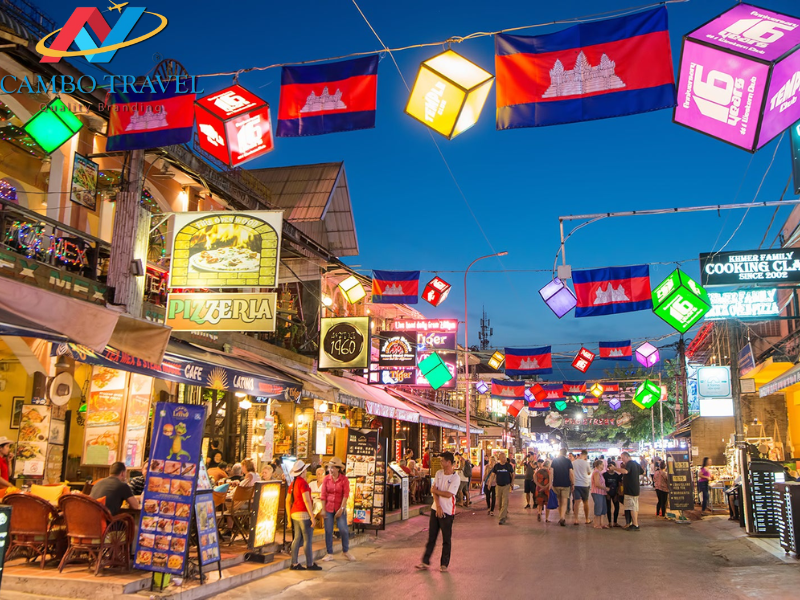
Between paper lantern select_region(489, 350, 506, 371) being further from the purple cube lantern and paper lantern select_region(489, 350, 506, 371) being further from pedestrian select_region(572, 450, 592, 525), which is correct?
the purple cube lantern

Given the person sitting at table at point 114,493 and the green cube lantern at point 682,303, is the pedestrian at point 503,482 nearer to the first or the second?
the green cube lantern at point 682,303

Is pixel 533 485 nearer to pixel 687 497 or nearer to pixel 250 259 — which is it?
pixel 687 497

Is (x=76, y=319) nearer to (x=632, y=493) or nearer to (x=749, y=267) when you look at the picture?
(x=749, y=267)

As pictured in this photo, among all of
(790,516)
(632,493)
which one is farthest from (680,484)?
(790,516)

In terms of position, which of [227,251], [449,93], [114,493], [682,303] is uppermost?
[449,93]

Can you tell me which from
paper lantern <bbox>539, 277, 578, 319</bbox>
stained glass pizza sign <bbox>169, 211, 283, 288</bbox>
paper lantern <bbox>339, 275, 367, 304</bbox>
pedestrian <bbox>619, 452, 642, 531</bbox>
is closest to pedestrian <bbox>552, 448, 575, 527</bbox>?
pedestrian <bbox>619, 452, 642, 531</bbox>

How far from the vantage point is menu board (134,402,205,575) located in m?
9.28

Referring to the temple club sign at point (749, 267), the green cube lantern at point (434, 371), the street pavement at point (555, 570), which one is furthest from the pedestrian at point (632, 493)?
the green cube lantern at point (434, 371)

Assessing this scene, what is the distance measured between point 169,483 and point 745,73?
28.9 ft

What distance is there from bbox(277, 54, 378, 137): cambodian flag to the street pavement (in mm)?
6567

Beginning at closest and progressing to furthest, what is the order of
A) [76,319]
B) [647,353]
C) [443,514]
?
[76,319], [443,514], [647,353]

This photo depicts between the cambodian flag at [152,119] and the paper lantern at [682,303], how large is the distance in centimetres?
1210

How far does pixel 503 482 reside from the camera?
834 inches

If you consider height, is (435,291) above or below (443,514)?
above
